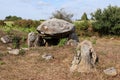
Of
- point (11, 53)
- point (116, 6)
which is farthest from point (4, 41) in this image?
point (116, 6)

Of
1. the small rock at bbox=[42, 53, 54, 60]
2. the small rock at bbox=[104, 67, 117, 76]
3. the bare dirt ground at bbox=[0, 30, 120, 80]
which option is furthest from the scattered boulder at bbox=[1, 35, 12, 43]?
the small rock at bbox=[104, 67, 117, 76]

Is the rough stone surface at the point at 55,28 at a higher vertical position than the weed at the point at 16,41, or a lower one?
higher

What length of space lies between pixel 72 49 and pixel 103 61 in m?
1.84

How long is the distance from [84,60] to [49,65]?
4.60 feet

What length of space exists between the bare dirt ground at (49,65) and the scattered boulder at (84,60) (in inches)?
8.3

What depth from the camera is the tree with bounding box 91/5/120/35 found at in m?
27.4

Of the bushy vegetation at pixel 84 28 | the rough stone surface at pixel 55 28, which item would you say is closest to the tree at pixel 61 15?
the bushy vegetation at pixel 84 28

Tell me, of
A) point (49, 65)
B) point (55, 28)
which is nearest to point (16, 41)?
point (55, 28)

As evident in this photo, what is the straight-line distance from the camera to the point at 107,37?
27109 mm

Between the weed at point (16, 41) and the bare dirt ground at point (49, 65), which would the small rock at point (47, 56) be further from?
the weed at point (16, 41)

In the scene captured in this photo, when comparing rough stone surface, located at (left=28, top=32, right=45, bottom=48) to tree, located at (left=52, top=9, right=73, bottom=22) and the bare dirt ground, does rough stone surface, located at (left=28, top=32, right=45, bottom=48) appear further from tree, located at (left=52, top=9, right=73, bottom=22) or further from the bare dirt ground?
tree, located at (left=52, top=9, right=73, bottom=22)

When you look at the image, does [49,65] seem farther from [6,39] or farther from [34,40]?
[6,39]

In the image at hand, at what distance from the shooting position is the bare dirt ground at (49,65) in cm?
952

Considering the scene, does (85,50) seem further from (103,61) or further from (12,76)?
(12,76)
